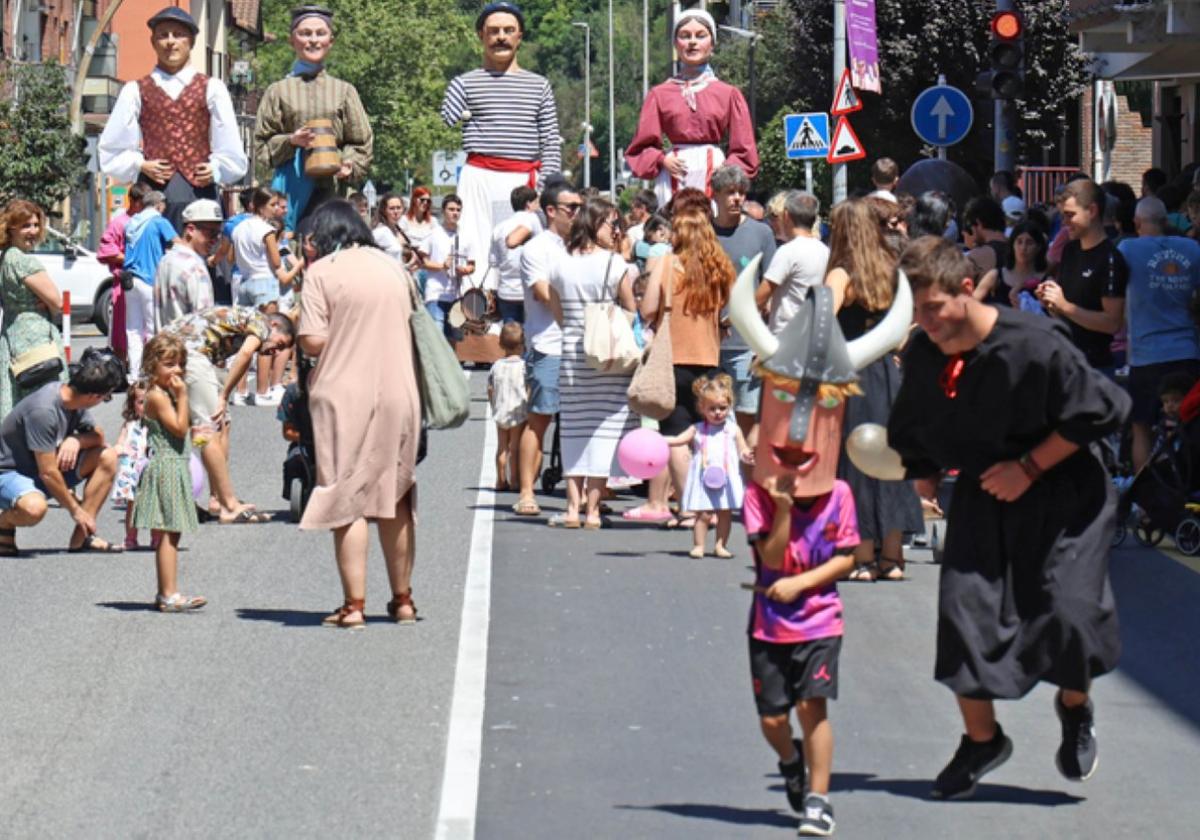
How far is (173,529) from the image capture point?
459 inches

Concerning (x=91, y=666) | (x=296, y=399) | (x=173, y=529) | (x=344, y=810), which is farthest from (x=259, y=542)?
(x=344, y=810)

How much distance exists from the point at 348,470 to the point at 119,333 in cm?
1120

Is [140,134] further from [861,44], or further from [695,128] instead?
[861,44]

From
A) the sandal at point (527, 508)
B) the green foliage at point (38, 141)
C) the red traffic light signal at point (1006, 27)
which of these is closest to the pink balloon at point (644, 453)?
the sandal at point (527, 508)

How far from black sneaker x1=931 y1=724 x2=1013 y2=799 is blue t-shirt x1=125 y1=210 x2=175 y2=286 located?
9955 millimetres

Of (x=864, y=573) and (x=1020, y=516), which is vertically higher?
(x=1020, y=516)

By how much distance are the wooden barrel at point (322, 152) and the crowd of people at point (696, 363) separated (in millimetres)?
18

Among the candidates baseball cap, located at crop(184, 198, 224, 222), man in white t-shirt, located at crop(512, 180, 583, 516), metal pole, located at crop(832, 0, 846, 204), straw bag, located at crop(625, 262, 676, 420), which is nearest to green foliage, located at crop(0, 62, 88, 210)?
metal pole, located at crop(832, 0, 846, 204)

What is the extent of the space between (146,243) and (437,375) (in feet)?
21.5

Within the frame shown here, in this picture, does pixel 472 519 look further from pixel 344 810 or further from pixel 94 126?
pixel 94 126

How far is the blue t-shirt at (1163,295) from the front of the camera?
47.5 ft

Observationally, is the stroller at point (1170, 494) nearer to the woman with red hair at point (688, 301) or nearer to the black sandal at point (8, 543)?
the woman with red hair at point (688, 301)

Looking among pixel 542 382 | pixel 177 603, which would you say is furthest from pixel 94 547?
pixel 542 382

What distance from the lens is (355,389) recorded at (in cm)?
1105
